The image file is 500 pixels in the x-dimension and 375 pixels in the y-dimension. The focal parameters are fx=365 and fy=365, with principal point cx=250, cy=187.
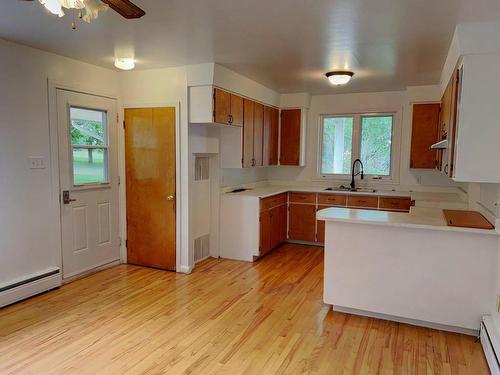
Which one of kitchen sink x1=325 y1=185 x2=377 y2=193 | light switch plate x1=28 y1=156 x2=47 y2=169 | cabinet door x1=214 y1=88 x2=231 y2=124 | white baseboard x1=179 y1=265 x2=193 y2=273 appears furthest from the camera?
kitchen sink x1=325 y1=185 x2=377 y2=193

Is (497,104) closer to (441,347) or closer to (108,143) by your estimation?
(441,347)

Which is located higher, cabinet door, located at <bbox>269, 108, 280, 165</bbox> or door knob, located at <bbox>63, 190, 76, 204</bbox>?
cabinet door, located at <bbox>269, 108, 280, 165</bbox>

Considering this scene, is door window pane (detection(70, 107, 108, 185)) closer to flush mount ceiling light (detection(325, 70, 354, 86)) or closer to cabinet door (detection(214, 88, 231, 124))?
cabinet door (detection(214, 88, 231, 124))

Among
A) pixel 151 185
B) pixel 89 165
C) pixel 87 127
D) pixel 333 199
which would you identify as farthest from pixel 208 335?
pixel 333 199

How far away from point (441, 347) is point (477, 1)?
7.80 feet

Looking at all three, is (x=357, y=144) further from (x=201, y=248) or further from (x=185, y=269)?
(x=185, y=269)

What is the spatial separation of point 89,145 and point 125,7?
2.61m

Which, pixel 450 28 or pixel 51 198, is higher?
pixel 450 28

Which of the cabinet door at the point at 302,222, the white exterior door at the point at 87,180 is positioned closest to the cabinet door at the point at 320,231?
the cabinet door at the point at 302,222

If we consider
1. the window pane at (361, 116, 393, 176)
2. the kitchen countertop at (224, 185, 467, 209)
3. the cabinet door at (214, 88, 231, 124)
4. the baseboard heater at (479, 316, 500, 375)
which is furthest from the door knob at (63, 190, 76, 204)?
the window pane at (361, 116, 393, 176)

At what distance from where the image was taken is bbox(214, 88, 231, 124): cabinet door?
13.5ft

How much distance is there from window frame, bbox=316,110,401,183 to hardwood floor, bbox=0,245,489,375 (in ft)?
8.07

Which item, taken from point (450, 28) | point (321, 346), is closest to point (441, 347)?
point (321, 346)

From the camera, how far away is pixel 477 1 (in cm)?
224
